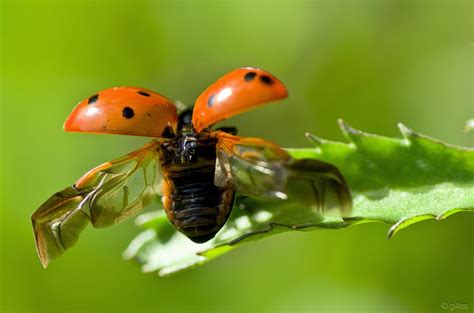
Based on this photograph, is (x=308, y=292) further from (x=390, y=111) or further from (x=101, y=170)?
(x=101, y=170)

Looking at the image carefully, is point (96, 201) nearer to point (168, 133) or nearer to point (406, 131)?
point (168, 133)

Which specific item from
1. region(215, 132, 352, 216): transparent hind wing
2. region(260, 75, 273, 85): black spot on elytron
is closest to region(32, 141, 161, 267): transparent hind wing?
region(215, 132, 352, 216): transparent hind wing

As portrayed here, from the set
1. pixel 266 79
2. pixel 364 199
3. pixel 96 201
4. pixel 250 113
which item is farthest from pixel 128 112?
Result: pixel 250 113

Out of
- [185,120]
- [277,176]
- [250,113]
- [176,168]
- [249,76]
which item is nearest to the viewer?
[277,176]

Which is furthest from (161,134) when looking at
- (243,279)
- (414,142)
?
(243,279)

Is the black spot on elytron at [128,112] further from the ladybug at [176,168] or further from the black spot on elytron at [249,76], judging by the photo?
the black spot on elytron at [249,76]

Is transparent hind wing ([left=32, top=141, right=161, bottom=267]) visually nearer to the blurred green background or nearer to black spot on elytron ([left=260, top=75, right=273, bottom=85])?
black spot on elytron ([left=260, top=75, right=273, bottom=85])
